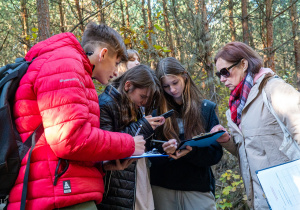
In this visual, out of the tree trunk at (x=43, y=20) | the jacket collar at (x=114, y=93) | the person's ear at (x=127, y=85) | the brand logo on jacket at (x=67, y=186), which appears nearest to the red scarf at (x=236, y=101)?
the person's ear at (x=127, y=85)

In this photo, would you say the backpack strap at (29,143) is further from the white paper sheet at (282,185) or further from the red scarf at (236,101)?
the red scarf at (236,101)

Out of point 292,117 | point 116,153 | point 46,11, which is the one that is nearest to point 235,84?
point 292,117

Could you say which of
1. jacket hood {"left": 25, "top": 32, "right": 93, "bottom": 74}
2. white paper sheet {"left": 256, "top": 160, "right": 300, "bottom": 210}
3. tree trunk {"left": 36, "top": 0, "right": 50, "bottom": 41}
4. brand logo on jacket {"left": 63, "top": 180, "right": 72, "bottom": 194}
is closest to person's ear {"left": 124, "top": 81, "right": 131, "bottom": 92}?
jacket hood {"left": 25, "top": 32, "right": 93, "bottom": 74}

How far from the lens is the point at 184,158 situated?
104 inches

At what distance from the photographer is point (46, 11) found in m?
4.60

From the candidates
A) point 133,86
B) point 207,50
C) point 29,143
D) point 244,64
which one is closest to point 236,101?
point 244,64

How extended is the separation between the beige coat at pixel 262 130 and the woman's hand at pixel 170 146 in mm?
587

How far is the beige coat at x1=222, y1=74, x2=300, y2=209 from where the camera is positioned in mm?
2043

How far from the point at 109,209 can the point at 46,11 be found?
366 centimetres

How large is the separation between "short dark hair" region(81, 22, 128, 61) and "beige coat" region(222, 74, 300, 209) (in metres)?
1.20

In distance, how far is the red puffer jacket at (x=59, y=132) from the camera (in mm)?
1487

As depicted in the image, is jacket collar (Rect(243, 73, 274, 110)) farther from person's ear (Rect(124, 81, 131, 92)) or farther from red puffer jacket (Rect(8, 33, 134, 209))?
red puffer jacket (Rect(8, 33, 134, 209))

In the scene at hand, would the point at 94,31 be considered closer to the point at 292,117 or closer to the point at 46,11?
the point at 292,117

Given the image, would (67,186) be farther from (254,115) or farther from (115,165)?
(254,115)
